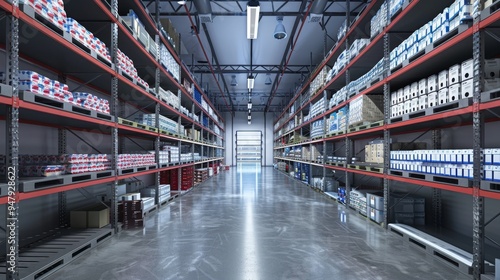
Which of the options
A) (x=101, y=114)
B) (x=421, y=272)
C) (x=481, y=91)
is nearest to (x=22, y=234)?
(x=101, y=114)

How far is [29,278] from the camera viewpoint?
Answer: 2.48 m

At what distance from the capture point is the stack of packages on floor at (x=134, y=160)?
4.58 metres

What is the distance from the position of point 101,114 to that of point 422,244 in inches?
189

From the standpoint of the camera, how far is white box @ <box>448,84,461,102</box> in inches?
124

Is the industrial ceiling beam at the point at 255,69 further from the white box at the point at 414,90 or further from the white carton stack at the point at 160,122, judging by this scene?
the white box at the point at 414,90

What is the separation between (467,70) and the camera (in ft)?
9.90

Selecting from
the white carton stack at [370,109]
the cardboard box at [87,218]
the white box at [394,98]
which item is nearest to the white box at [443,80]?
the white box at [394,98]

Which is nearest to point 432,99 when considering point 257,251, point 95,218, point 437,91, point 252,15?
point 437,91

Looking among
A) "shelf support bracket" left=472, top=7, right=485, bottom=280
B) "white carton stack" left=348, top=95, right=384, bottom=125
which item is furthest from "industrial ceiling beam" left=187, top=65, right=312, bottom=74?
"shelf support bracket" left=472, top=7, right=485, bottom=280

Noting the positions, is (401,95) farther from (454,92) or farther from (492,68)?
(492,68)

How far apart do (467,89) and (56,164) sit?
5132 mm

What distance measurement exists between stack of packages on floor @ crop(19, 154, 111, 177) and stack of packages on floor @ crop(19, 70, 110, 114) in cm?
74

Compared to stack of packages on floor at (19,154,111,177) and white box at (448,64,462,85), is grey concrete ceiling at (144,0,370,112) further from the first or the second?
stack of packages on floor at (19,154,111,177)

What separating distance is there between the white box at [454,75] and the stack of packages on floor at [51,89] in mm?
4769
